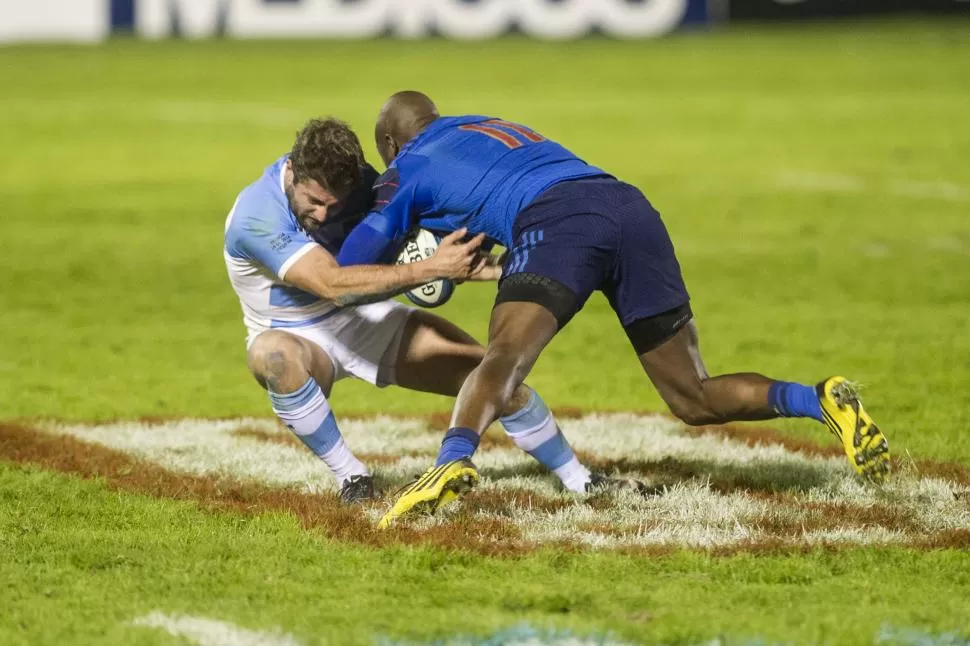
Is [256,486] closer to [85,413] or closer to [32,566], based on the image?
[32,566]

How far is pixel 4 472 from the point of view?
6.81 m

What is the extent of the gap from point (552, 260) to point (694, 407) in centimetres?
82

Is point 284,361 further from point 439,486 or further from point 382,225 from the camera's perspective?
point 439,486

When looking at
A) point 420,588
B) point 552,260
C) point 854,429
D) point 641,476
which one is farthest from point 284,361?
point 854,429

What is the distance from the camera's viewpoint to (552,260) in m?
5.80

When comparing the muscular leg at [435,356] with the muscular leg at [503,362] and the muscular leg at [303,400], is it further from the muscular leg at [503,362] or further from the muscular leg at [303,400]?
the muscular leg at [503,362]

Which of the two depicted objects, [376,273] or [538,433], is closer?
[376,273]

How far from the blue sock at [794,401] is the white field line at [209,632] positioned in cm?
216

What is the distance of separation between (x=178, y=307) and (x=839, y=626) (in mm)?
7880

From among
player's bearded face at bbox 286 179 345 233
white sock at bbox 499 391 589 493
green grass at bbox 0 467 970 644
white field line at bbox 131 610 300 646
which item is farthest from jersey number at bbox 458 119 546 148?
white field line at bbox 131 610 300 646

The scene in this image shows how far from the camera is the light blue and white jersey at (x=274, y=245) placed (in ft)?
20.4

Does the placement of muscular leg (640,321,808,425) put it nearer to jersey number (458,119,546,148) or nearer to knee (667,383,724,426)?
knee (667,383,724,426)

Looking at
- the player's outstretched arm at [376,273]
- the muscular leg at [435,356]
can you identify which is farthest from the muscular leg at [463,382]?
the player's outstretched arm at [376,273]

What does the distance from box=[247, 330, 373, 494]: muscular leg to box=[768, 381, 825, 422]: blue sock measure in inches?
59.8
